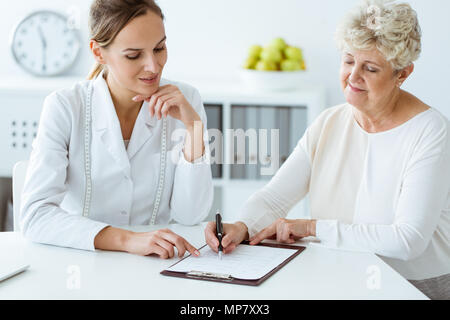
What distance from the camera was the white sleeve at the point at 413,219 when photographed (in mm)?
1563

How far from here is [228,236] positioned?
1565mm

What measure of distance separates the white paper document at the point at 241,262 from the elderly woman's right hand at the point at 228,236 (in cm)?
2

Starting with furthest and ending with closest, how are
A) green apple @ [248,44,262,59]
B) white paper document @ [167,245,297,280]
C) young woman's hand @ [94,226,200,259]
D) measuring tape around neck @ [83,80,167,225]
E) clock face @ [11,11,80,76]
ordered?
clock face @ [11,11,80,76], green apple @ [248,44,262,59], measuring tape around neck @ [83,80,167,225], young woman's hand @ [94,226,200,259], white paper document @ [167,245,297,280]

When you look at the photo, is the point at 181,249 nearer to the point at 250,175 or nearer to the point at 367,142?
the point at 367,142

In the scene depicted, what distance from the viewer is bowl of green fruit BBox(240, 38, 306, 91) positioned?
3.05m

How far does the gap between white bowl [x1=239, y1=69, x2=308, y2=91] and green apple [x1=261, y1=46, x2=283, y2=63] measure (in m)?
0.08

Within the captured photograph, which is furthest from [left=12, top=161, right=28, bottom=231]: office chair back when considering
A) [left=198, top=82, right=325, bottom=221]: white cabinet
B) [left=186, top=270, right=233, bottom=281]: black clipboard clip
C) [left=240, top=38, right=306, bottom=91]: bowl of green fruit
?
[left=240, top=38, right=306, bottom=91]: bowl of green fruit

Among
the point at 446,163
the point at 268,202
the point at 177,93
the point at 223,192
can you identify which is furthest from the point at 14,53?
the point at 446,163

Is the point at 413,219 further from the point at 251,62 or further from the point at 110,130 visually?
the point at 251,62

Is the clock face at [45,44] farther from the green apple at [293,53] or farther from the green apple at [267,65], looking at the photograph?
the green apple at [293,53]

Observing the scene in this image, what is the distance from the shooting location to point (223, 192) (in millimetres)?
3170

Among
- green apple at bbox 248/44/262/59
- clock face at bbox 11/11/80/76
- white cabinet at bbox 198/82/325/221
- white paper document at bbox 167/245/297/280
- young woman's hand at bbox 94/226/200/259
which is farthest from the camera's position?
clock face at bbox 11/11/80/76

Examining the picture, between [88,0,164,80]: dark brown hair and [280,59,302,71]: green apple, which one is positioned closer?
[88,0,164,80]: dark brown hair

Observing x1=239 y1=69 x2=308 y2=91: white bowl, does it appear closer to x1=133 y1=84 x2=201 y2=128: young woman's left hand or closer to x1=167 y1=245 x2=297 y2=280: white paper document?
x1=133 y1=84 x2=201 y2=128: young woman's left hand
